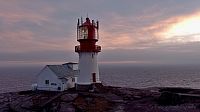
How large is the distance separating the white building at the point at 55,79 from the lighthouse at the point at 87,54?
2.15m

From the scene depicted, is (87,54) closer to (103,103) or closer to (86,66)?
(86,66)

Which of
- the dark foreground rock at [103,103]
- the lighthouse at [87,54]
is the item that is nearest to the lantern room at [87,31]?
the lighthouse at [87,54]

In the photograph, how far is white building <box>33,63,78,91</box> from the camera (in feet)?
138

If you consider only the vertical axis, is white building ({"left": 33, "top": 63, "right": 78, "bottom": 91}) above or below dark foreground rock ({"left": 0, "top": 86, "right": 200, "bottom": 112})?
above

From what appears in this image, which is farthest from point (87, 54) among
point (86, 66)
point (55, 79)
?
point (55, 79)

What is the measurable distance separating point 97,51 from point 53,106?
33.9ft

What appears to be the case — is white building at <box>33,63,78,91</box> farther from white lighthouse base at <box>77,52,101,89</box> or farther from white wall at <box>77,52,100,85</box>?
white wall at <box>77,52,100,85</box>

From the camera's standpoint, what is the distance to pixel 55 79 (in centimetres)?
4209

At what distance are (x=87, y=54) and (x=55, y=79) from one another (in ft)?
18.0

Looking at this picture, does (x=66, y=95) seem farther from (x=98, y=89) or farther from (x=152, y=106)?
(x=152, y=106)

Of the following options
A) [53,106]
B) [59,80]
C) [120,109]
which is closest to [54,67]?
[59,80]

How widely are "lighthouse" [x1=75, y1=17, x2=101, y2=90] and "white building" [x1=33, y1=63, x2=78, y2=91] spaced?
2.15 meters

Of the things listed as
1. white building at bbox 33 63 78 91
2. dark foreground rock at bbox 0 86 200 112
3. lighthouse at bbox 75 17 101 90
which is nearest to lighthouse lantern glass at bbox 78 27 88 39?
lighthouse at bbox 75 17 101 90

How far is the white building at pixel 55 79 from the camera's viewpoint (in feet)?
138
